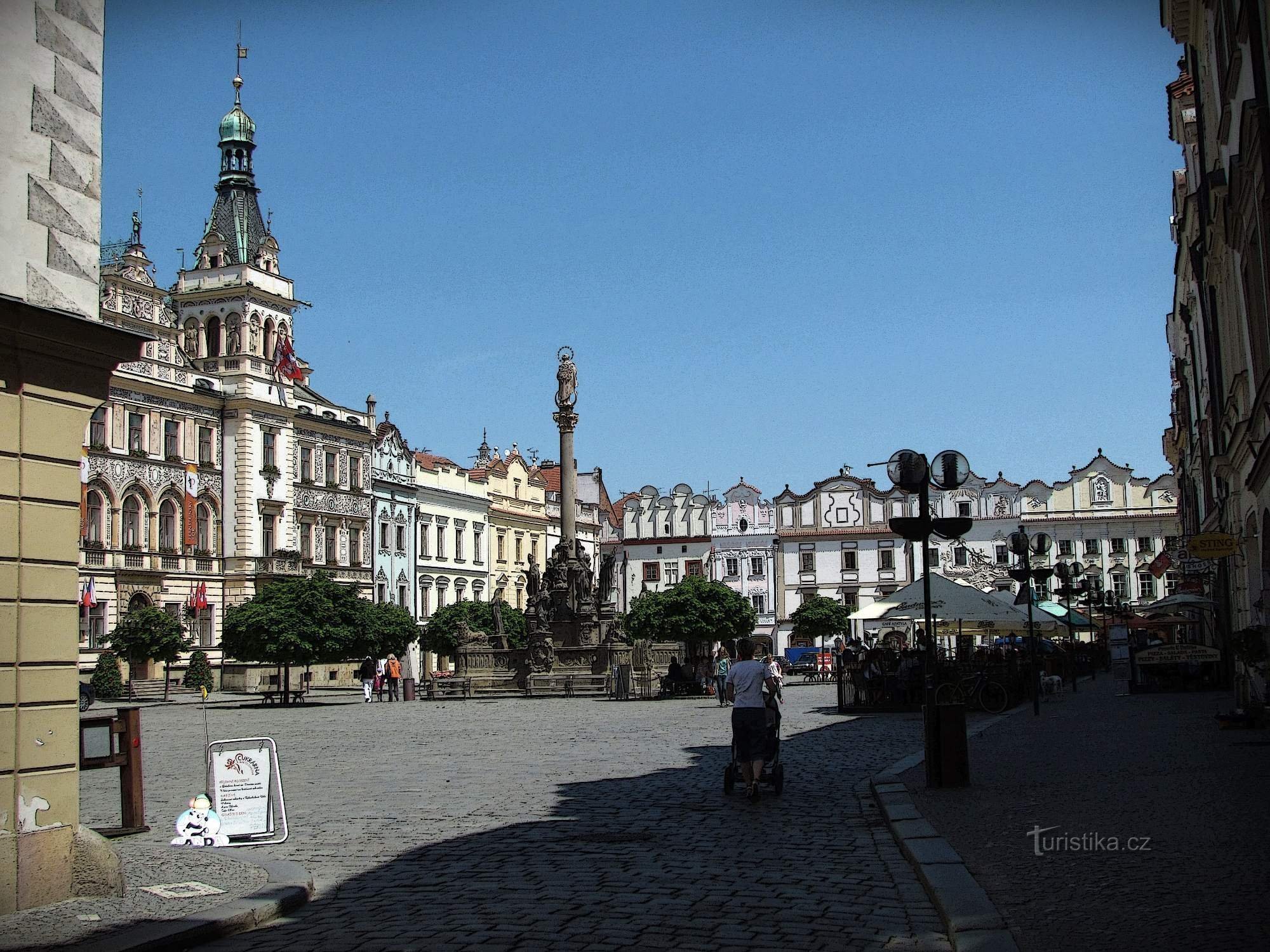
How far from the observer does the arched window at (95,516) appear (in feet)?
173

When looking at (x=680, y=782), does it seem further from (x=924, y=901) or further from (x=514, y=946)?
(x=514, y=946)

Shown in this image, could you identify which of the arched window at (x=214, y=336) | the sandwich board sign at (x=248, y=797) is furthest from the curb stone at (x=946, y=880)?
the arched window at (x=214, y=336)

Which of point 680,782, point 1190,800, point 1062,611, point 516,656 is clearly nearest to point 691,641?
point 516,656

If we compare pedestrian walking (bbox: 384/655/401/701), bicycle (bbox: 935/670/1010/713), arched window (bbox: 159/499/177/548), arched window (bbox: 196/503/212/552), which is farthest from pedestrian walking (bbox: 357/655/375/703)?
bicycle (bbox: 935/670/1010/713)

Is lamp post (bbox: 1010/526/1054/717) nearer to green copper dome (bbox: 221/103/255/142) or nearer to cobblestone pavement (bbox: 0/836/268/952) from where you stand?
cobblestone pavement (bbox: 0/836/268/952)

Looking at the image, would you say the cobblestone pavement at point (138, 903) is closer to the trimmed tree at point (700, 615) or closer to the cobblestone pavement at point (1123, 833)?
the cobblestone pavement at point (1123, 833)

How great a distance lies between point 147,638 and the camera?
48.3 metres

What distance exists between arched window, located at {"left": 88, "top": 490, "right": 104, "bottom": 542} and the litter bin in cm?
2562

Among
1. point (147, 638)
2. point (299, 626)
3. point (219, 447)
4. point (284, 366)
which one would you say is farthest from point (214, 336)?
point (299, 626)

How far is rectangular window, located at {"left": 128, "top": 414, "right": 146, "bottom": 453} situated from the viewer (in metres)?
55.2

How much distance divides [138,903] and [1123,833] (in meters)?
6.62

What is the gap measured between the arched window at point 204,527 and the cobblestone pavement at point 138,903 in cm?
5053

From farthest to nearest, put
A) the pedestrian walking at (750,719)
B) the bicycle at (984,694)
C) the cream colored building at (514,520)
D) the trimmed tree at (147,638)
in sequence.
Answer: the cream colored building at (514,520), the trimmed tree at (147,638), the bicycle at (984,694), the pedestrian walking at (750,719)

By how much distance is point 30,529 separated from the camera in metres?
8.38
